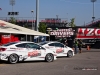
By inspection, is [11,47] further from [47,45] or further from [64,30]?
[64,30]

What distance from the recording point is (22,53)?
1427 cm

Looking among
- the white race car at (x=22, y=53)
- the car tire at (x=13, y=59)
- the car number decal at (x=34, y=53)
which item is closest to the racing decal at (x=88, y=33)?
the white race car at (x=22, y=53)

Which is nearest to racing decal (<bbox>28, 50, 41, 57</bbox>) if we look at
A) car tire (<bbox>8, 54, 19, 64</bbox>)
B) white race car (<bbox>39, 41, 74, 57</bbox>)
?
car tire (<bbox>8, 54, 19, 64</bbox>)

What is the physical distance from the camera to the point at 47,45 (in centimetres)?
1883

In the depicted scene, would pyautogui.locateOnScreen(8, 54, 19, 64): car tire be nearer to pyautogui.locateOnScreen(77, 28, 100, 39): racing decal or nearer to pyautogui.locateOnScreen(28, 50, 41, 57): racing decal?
pyautogui.locateOnScreen(28, 50, 41, 57): racing decal

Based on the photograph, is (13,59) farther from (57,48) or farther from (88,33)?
(88,33)

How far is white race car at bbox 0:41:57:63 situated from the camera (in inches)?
541

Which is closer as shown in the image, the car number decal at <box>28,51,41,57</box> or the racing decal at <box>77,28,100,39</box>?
the car number decal at <box>28,51,41,57</box>

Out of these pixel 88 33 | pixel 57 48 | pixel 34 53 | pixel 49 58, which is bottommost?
pixel 49 58

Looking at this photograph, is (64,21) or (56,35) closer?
(56,35)

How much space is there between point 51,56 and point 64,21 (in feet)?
194

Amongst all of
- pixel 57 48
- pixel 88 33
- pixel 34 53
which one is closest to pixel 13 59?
pixel 34 53

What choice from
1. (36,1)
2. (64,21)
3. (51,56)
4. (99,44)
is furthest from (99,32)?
(64,21)

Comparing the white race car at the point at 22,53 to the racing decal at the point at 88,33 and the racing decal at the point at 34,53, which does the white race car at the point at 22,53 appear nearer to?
the racing decal at the point at 34,53
